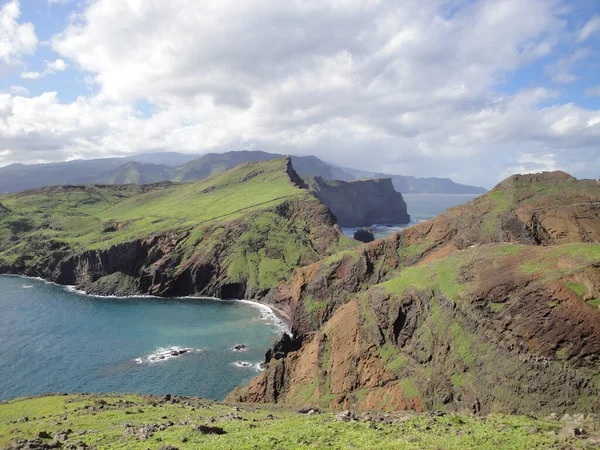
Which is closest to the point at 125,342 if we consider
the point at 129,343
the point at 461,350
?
the point at 129,343

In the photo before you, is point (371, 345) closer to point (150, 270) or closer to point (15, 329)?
point (15, 329)

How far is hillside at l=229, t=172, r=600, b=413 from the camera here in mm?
37969

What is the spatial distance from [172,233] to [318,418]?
147297 mm

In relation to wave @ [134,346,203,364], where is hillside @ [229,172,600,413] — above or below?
above

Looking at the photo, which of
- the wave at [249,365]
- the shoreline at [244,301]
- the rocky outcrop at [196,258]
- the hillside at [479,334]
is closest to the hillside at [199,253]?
the rocky outcrop at [196,258]

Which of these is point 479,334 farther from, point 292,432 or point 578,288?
point 292,432

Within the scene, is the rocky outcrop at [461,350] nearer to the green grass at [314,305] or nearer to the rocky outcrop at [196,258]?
the green grass at [314,305]

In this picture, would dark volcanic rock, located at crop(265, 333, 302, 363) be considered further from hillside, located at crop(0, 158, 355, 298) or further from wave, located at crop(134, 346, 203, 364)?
hillside, located at crop(0, 158, 355, 298)

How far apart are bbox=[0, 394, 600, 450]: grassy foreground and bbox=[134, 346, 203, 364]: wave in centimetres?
4286

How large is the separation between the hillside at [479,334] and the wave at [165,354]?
24442mm

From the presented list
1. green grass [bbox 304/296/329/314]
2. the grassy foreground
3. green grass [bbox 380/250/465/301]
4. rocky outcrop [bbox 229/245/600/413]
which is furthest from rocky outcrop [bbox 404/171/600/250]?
the grassy foreground

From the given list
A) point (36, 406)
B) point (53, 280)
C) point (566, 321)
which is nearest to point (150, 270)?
point (53, 280)

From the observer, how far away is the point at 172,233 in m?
169

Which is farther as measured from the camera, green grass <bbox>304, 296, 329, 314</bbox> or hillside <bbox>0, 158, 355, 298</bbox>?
hillside <bbox>0, 158, 355, 298</bbox>
